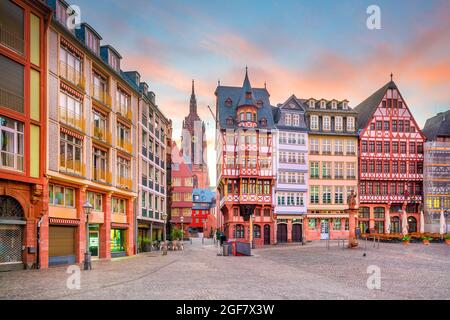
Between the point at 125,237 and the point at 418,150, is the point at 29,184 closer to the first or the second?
the point at 125,237

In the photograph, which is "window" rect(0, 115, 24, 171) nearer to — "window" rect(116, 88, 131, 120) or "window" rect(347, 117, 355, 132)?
"window" rect(116, 88, 131, 120)

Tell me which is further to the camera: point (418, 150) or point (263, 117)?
point (418, 150)

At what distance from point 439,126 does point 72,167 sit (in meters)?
58.0

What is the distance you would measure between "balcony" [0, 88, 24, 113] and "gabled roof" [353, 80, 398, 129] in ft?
171

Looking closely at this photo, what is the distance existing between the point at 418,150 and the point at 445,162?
397 cm

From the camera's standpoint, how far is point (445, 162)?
66.8m

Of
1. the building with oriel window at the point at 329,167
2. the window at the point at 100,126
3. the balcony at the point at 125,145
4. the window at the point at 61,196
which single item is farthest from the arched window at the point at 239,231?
the window at the point at 61,196

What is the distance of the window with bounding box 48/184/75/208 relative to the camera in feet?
89.0

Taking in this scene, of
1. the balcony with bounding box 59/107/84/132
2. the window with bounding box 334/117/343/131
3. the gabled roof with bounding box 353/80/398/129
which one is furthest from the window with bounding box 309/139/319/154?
the balcony with bounding box 59/107/84/132

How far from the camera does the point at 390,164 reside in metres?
66.1

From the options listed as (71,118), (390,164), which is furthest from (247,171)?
(71,118)

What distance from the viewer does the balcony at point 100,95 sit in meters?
32.7
